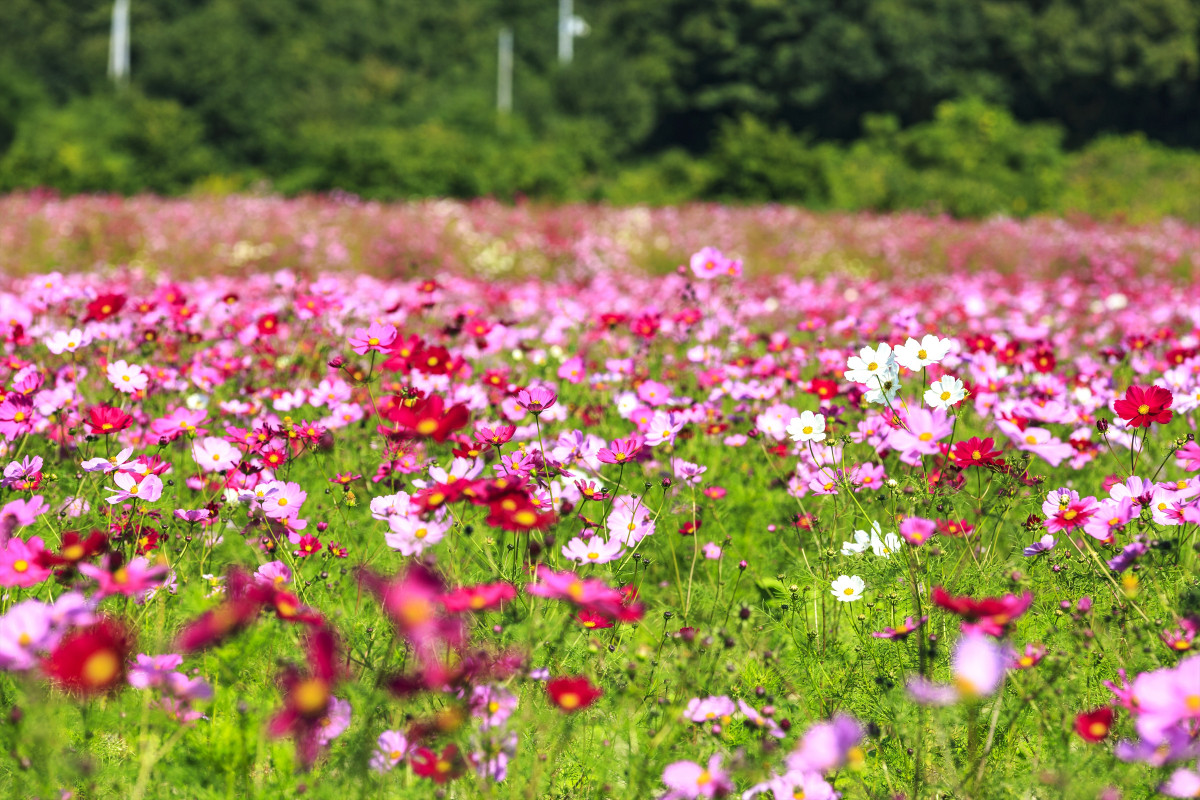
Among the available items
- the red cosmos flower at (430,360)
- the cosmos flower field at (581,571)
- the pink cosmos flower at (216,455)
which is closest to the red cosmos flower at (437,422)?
the cosmos flower field at (581,571)

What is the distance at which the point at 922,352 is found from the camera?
183 centimetres

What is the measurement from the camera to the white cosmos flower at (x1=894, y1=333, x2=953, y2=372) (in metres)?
1.73

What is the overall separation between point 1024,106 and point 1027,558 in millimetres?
38017

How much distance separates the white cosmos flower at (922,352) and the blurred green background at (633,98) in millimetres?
15373

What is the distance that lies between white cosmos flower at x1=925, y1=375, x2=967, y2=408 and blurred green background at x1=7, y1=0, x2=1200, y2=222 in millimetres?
15267

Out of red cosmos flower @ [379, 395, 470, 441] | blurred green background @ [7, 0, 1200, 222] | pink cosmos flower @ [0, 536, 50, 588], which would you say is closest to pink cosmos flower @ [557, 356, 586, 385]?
red cosmos flower @ [379, 395, 470, 441]

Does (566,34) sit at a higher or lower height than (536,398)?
higher

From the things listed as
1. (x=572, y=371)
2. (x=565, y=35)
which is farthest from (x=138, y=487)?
(x=565, y=35)

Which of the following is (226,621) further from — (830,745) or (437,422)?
(830,745)

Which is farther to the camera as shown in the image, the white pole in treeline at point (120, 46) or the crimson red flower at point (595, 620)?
the white pole in treeline at point (120, 46)

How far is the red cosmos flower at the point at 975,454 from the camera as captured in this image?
5.71 ft

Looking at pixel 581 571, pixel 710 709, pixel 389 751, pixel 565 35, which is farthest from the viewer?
pixel 565 35

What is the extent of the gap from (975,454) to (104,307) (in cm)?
218

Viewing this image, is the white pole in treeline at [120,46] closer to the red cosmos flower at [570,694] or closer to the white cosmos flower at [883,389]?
the white cosmos flower at [883,389]
